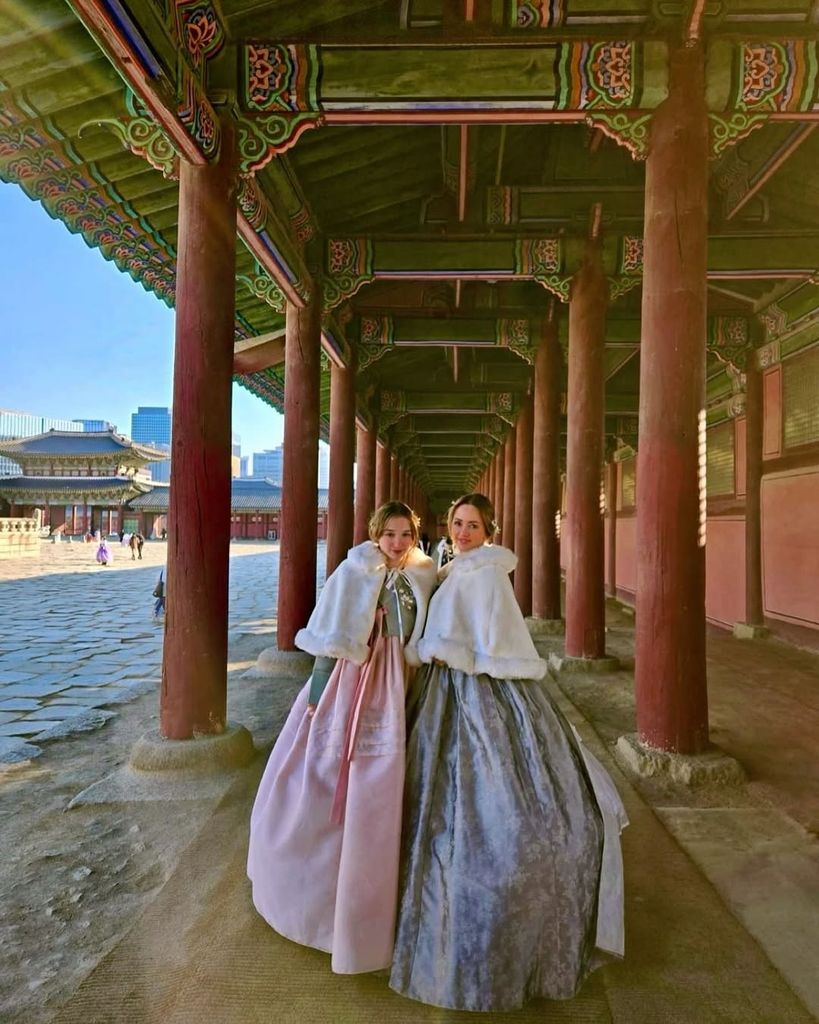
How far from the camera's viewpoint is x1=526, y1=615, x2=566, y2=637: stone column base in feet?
29.8

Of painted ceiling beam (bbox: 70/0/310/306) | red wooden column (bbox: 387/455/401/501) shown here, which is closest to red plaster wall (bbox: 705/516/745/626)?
painted ceiling beam (bbox: 70/0/310/306)

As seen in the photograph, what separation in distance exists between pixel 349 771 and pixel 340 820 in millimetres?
173

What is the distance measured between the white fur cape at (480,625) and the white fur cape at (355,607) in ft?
0.22

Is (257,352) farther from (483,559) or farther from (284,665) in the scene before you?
(483,559)

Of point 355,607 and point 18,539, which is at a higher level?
point 355,607

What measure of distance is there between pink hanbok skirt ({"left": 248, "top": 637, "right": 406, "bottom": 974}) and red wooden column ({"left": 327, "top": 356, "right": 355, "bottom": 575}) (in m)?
7.43

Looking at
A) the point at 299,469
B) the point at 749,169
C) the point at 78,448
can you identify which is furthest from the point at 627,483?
the point at 78,448

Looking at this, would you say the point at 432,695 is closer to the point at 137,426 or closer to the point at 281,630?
the point at 281,630

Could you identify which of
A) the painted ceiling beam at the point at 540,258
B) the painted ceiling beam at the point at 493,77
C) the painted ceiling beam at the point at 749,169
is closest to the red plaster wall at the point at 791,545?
the painted ceiling beam at the point at 540,258

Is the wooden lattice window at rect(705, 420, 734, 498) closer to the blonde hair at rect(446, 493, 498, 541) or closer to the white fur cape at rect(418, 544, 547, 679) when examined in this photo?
the blonde hair at rect(446, 493, 498, 541)

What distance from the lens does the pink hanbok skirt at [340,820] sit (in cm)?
200

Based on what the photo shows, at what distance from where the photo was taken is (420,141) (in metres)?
6.18

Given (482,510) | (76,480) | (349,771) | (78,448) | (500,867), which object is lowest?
(500,867)

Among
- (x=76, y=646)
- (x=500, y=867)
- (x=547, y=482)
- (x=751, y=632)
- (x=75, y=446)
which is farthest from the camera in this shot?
(x=75, y=446)
